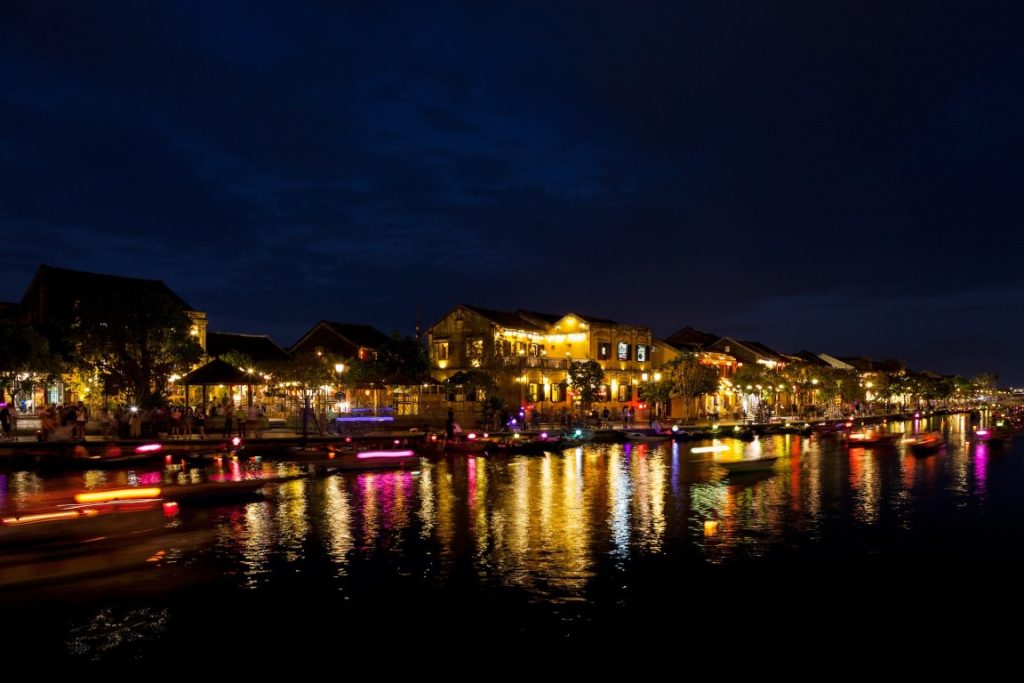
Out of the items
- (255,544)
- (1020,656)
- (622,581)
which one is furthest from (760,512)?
(255,544)

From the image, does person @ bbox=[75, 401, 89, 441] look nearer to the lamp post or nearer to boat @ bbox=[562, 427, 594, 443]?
the lamp post

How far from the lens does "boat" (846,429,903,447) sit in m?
57.6

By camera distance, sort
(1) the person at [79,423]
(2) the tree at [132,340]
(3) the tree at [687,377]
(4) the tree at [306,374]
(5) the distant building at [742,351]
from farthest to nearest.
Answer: (5) the distant building at [742,351] → (3) the tree at [687,377] → (4) the tree at [306,374] → (2) the tree at [132,340] → (1) the person at [79,423]

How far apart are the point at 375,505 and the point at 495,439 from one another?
18372 mm

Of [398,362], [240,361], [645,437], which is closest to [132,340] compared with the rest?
[240,361]

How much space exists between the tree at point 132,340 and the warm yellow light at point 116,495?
2192cm

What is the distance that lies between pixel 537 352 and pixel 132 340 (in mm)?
37709

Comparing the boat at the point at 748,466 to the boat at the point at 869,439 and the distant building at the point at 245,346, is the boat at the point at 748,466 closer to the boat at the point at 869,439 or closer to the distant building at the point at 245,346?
the boat at the point at 869,439

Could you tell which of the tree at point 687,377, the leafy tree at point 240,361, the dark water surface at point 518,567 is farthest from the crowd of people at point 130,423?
the tree at point 687,377

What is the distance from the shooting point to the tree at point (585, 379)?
66625 mm

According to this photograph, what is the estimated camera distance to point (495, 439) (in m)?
46.2

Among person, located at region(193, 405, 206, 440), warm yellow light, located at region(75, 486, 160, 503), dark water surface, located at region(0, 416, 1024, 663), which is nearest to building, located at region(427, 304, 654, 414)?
person, located at region(193, 405, 206, 440)

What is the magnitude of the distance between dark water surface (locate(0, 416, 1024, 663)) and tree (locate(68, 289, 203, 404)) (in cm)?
1170

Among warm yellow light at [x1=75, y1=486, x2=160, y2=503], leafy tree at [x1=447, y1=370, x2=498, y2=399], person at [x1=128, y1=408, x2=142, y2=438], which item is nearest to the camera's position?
warm yellow light at [x1=75, y1=486, x2=160, y2=503]
